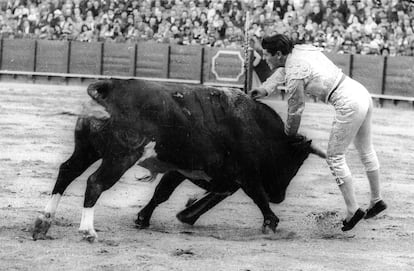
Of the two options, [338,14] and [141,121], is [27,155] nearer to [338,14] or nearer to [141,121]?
[141,121]

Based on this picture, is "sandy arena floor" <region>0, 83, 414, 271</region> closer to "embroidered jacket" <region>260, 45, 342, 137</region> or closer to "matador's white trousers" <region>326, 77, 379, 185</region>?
"matador's white trousers" <region>326, 77, 379, 185</region>

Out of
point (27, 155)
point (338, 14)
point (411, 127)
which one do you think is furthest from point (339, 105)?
point (338, 14)

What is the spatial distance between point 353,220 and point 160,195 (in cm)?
120

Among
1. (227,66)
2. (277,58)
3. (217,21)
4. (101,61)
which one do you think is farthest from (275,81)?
(101,61)

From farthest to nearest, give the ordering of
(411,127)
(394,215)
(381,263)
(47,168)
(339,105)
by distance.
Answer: (411,127) → (47,168) → (394,215) → (339,105) → (381,263)

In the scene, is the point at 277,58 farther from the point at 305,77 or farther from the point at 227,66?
the point at 227,66

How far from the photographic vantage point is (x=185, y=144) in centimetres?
553

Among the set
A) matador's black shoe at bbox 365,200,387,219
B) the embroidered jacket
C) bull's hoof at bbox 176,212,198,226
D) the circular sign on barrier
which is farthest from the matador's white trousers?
the circular sign on barrier

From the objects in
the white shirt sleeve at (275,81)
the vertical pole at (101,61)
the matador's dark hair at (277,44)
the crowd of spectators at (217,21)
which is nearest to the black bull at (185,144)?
the white shirt sleeve at (275,81)

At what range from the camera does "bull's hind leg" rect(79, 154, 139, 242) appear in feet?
16.8

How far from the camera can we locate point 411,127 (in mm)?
13930

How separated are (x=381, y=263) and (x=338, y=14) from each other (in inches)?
470

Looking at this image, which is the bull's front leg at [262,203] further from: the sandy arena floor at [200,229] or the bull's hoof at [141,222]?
the bull's hoof at [141,222]

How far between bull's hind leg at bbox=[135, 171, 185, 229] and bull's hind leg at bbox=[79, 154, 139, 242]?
704 millimetres
